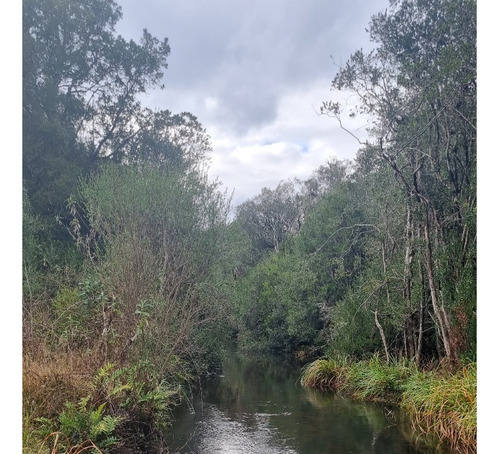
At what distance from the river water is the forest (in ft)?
2.41

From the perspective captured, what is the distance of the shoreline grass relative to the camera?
8.34 meters

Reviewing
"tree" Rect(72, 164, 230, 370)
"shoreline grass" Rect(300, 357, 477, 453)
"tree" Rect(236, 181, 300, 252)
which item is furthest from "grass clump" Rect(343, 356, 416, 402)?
"tree" Rect(236, 181, 300, 252)

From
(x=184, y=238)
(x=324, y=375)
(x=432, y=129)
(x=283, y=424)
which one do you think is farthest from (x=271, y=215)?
(x=283, y=424)

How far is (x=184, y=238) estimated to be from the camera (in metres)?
14.7

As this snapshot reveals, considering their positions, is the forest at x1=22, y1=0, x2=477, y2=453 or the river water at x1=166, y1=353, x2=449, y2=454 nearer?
the forest at x1=22, y1=0, x2=477, y2=453

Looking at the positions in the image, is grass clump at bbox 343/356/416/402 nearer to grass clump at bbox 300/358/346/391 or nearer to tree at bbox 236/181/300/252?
grass clump at bbox 300/358/346/391

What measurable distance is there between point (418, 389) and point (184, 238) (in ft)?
23.8

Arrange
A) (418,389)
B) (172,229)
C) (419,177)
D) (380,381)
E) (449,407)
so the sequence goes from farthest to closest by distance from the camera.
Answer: (172,229)
(380,381)
(419,177)
(418,389)
(449,407)

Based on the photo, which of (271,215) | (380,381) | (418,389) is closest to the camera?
(418,389)

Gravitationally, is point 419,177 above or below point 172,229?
Result: above

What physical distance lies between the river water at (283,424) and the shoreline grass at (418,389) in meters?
0.39

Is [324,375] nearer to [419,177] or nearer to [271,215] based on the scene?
[419,177]
